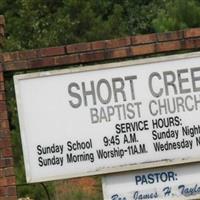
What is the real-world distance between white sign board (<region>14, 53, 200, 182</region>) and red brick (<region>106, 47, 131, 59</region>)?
8 centimetres

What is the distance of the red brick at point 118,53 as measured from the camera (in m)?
6.29

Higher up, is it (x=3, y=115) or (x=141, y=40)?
(x=141, y=40)

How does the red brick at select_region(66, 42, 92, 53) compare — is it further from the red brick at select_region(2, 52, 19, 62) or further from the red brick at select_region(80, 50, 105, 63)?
the red brick at select_region(2, 52, 19, 62)

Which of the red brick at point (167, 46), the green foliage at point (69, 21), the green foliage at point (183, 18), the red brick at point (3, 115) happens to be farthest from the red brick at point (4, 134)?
the green foliage at point (69, 21)

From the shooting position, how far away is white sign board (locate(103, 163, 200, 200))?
6.29m

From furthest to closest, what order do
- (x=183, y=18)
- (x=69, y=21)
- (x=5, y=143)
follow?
(x=69, y=21) < (x=183, y=18) < (x=5, y=143)

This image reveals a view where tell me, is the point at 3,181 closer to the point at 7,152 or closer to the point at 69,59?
the point at 7,152

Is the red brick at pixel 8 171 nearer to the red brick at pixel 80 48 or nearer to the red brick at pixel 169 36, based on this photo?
the red brick at pixel 80 48

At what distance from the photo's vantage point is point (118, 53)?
6.29m

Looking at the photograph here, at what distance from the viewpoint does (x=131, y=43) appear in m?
6.29

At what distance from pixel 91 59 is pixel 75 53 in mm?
141

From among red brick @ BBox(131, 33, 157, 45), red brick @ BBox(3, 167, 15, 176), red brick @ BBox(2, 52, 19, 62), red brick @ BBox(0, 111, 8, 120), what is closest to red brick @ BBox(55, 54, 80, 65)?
red brick @ BBox(2, 52, 19, 62)

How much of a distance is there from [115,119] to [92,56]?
546mm

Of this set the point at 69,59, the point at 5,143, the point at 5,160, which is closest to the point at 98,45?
the point at 69,59
